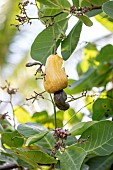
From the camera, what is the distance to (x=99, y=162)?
97 cm

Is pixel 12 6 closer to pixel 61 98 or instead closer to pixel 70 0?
pixel 70 0

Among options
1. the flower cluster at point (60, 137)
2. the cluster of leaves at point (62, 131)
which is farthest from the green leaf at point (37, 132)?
the flower cluster at point (60, 137)

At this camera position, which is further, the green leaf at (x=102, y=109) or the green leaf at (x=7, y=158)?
the green leaf at (x=102, y=109)

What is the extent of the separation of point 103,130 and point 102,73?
0.52 m

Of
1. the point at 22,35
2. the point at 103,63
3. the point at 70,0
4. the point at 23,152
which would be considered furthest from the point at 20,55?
the point at 23,152

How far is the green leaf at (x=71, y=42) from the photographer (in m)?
0.97

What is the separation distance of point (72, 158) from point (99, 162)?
221 mm

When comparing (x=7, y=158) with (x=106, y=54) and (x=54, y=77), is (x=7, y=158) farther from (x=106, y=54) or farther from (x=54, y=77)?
(x=106, y=54)

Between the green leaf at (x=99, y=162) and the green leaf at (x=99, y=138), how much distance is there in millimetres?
133

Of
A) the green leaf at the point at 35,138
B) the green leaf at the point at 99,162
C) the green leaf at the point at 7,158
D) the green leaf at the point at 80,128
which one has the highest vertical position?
the green leaf at the point at 80,128

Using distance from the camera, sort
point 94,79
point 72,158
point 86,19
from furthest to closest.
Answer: point 94,79 → point 86,19 → point 72,158

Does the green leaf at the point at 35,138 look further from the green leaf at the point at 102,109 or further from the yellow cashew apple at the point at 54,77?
the green leaf at the point at 102,109

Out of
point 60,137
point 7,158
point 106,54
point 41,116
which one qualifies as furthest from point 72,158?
point 106,54

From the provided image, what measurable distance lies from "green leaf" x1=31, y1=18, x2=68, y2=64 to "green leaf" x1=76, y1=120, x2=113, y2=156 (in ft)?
0.68
